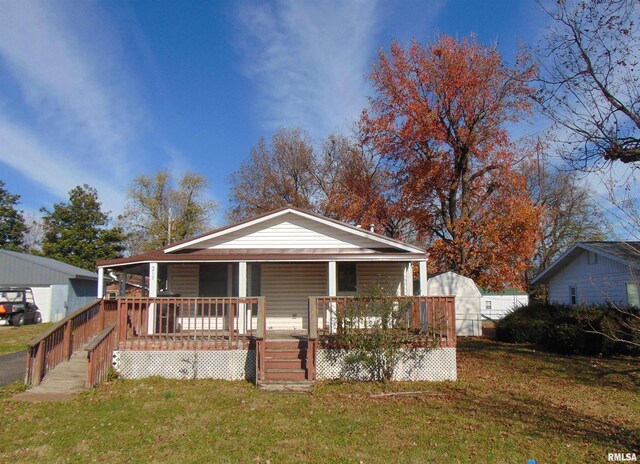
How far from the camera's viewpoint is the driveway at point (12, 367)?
10.4m

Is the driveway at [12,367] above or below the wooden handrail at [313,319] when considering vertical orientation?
below

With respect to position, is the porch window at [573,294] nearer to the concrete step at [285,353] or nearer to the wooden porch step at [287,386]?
the concrete step at [285,353]

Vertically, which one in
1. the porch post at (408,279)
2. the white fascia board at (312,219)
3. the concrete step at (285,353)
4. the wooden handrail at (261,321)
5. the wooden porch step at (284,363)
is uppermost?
the white fascia board at (312,219)

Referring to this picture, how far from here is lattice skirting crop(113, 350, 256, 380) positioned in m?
9.88

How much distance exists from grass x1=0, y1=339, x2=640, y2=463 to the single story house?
55 centimetres

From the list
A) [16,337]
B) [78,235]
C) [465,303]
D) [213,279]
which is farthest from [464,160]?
[78,235]

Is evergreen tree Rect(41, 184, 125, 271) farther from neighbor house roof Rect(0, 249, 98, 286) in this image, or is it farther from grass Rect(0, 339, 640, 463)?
grass Rect(0, 339, 640, 463)

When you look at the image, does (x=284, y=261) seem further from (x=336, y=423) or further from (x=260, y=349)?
(x=336, y=423)

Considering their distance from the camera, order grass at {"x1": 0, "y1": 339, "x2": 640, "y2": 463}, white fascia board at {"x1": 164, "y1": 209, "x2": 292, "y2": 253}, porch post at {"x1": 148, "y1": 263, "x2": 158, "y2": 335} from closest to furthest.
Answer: grass at {"x1": 0, "y1": 339, "x2": 640, "y2": 463}, porch post at {"x1": 148, "y1": 263, "x2": 158, "y2": 335}, white fascia board at {"x1": 164, "y1": 209, "x2": 292, "y2": 253}

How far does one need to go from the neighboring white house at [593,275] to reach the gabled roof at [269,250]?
6233 millimetres

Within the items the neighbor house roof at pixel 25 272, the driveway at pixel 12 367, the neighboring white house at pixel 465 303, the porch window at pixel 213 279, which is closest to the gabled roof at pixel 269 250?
the porch window at pixel 213 279

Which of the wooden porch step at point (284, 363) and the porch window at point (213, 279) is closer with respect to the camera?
the wooden porch step at point (284, 363)

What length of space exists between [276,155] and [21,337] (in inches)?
824

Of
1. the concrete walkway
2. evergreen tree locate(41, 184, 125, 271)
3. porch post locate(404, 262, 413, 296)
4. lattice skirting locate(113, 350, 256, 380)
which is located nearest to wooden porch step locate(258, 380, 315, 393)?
lattice skirting locate(113, 350, 256, 380)
